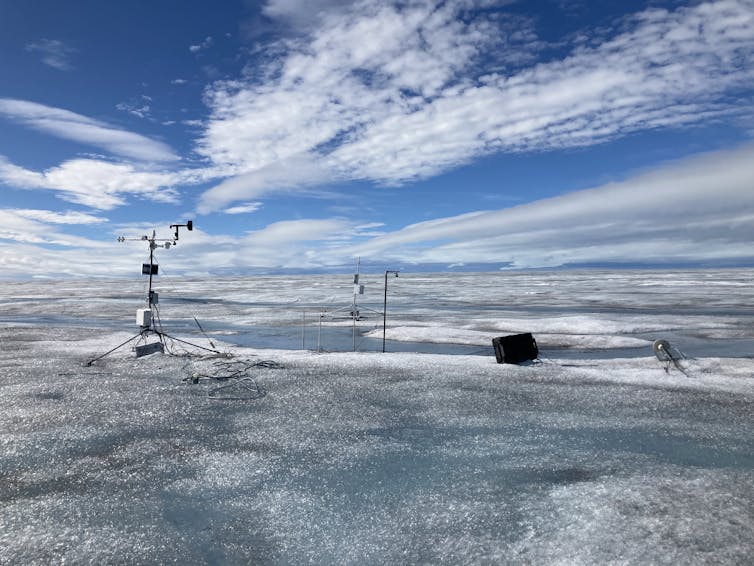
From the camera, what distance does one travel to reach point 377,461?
7.29m

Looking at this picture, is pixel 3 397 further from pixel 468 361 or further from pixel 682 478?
pixel 682 478

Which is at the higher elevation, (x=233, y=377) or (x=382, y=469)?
(x=233, y=377)

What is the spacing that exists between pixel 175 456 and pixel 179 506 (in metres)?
1.70

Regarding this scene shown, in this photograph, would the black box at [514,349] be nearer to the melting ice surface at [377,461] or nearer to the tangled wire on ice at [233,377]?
the melting ice surface at [377,461]

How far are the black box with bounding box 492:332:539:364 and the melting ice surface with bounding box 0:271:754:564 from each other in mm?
736

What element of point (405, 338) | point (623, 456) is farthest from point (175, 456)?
point (405, 338)

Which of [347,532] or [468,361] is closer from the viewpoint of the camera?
[347,532]

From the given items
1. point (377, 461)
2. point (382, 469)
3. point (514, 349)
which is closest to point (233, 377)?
point (377, 461)

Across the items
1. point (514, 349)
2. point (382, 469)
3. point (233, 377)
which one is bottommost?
point (382, 469)

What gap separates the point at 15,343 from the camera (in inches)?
720

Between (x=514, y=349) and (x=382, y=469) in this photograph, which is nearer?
(x=382, y=469)

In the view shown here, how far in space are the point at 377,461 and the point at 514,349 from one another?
313 inches

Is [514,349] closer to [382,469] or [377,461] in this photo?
[377,461]

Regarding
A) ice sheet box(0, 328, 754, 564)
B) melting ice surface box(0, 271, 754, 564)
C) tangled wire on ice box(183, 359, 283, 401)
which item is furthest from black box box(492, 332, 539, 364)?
tangled wire on ice box(183, 359, 283, 401)
